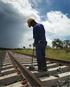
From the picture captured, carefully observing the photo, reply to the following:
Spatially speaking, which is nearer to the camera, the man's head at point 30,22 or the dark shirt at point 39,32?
the man's head at point 30,22

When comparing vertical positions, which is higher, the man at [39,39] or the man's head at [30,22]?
the man's head at [30,22]

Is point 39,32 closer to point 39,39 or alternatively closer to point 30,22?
point 39,39

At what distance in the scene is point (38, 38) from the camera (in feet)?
26.9

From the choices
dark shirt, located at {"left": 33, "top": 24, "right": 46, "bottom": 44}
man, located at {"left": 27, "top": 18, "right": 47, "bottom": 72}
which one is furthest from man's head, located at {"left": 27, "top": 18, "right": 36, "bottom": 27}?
dark shirt, located at {"left": 33, "top": 24, "right": 46, "bottom": 44}

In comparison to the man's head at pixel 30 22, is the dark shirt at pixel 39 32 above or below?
below

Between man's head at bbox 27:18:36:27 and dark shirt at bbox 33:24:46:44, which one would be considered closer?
man's head at bbox 27:18:36:27

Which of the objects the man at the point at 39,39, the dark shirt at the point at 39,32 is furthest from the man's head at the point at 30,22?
the dark shirt at the point at 39,32

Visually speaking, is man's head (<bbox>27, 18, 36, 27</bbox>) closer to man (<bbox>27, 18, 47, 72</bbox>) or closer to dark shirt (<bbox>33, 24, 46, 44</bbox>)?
man (<bbox>27, 18, 47, 72</bbox>)

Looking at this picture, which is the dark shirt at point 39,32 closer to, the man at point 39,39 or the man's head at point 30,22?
the man at point 39,39

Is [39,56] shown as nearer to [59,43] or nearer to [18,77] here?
[18,77]

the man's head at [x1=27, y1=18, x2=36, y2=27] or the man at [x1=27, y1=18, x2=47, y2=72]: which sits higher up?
the man's head at [x1=27, y1=18, x2=36, y2=27]

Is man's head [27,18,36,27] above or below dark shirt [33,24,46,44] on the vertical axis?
above

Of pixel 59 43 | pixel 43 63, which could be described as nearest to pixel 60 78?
pixel 43 63

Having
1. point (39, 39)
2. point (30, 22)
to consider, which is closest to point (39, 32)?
point (39, 39)
